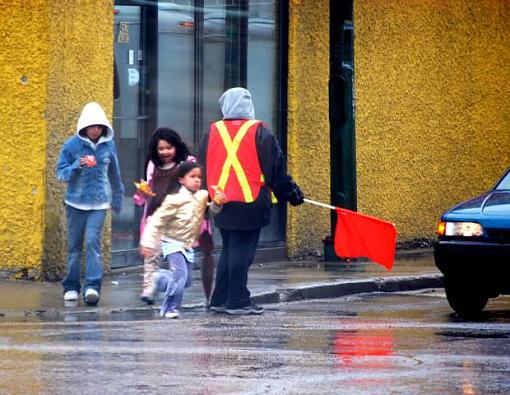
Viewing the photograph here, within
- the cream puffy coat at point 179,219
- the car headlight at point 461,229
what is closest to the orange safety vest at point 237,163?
the cream puffy coat at point 179,219

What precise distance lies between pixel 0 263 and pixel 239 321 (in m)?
3.54

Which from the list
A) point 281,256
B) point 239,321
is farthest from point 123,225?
point 239,321

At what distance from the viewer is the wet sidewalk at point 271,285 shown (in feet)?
38.7

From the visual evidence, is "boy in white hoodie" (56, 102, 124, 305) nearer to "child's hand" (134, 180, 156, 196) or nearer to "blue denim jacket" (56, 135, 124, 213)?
"blue denim jacket" (56, 135, 124, 213)

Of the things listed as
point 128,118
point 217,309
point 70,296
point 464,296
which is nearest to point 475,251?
point 464,296

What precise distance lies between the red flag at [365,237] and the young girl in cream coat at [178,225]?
1974mm

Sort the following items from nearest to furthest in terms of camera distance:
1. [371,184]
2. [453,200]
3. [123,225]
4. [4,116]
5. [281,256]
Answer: [4,116], [123,225], [281,256], [371,184], [453,200]

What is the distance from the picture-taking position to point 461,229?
11.3 meters

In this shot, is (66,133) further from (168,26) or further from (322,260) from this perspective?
(322,260)

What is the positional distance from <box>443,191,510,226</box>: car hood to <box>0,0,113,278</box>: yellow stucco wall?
4.03 metres

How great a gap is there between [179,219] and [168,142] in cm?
92

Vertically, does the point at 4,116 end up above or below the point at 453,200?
above

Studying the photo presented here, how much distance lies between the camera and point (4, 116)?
531 inches

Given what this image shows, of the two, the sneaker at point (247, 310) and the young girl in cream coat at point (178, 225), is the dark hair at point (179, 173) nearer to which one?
the young girl in cream coat at point (178, 225)
